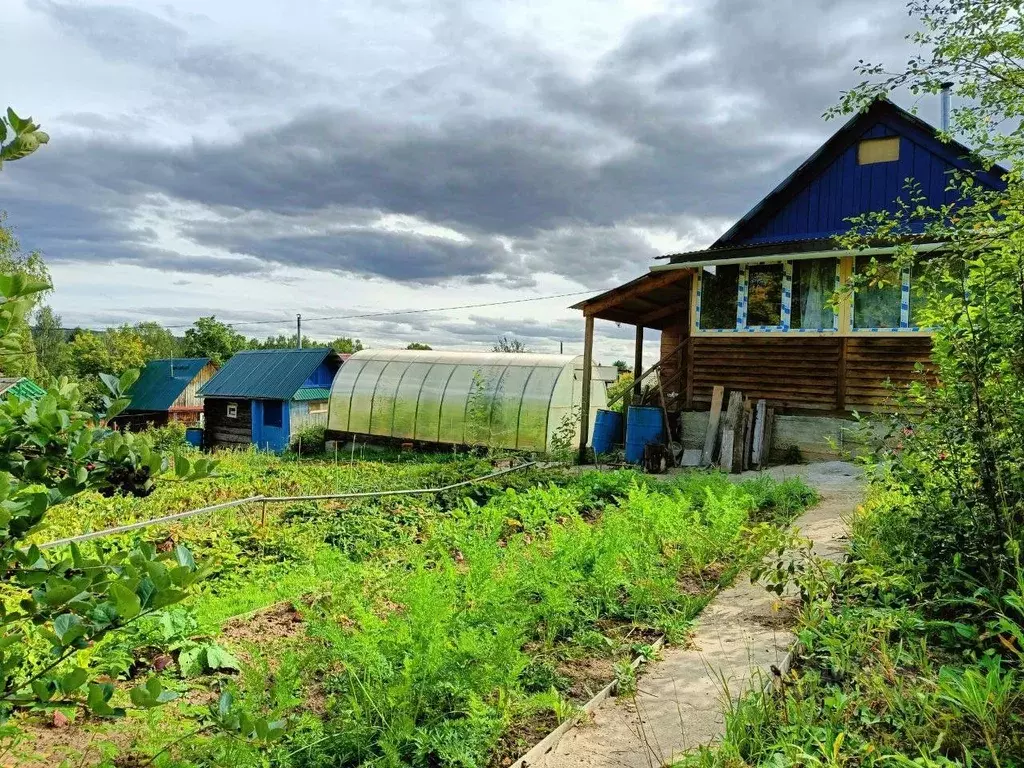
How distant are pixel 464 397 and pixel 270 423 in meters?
11.4

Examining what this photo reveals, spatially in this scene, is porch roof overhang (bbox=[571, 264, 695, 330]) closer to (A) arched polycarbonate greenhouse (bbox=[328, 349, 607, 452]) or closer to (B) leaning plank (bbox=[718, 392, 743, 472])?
(A) arched polycarbonate greenhouse (bbox=[328, 349, 607, 452])

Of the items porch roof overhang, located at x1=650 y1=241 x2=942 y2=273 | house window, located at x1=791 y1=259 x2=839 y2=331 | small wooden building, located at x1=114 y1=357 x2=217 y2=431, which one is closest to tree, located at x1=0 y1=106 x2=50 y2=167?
porch roof overhang, located at x1=650 y1=241 x2=942 y2=273

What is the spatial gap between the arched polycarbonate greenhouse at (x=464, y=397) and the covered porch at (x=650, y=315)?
1.53m

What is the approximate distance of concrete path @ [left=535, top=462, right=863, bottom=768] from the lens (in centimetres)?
295

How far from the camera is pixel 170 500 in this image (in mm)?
9656

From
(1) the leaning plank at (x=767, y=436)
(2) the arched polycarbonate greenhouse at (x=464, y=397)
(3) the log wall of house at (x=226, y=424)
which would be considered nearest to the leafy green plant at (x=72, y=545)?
(1) the leaning plank at (x=767, y=436)

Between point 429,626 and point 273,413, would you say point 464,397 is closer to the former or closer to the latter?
point 273,413

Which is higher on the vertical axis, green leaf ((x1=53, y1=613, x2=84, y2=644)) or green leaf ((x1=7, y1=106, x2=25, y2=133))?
green leaf ((x1=7, y1=106, x2=25, y2=133))

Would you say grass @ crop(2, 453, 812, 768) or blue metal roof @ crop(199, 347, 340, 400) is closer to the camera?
grass @ crop(2, 453, 812, 768)

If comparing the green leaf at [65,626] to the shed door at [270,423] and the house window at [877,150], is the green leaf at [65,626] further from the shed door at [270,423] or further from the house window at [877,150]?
the shed door at [270,423]

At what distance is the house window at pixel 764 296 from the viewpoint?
13.5 m

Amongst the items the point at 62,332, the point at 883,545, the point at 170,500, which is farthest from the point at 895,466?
the point at 62,332

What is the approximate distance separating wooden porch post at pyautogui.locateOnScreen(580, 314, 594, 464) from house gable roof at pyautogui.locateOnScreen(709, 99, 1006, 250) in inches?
121

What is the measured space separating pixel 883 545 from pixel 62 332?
56707 mm
